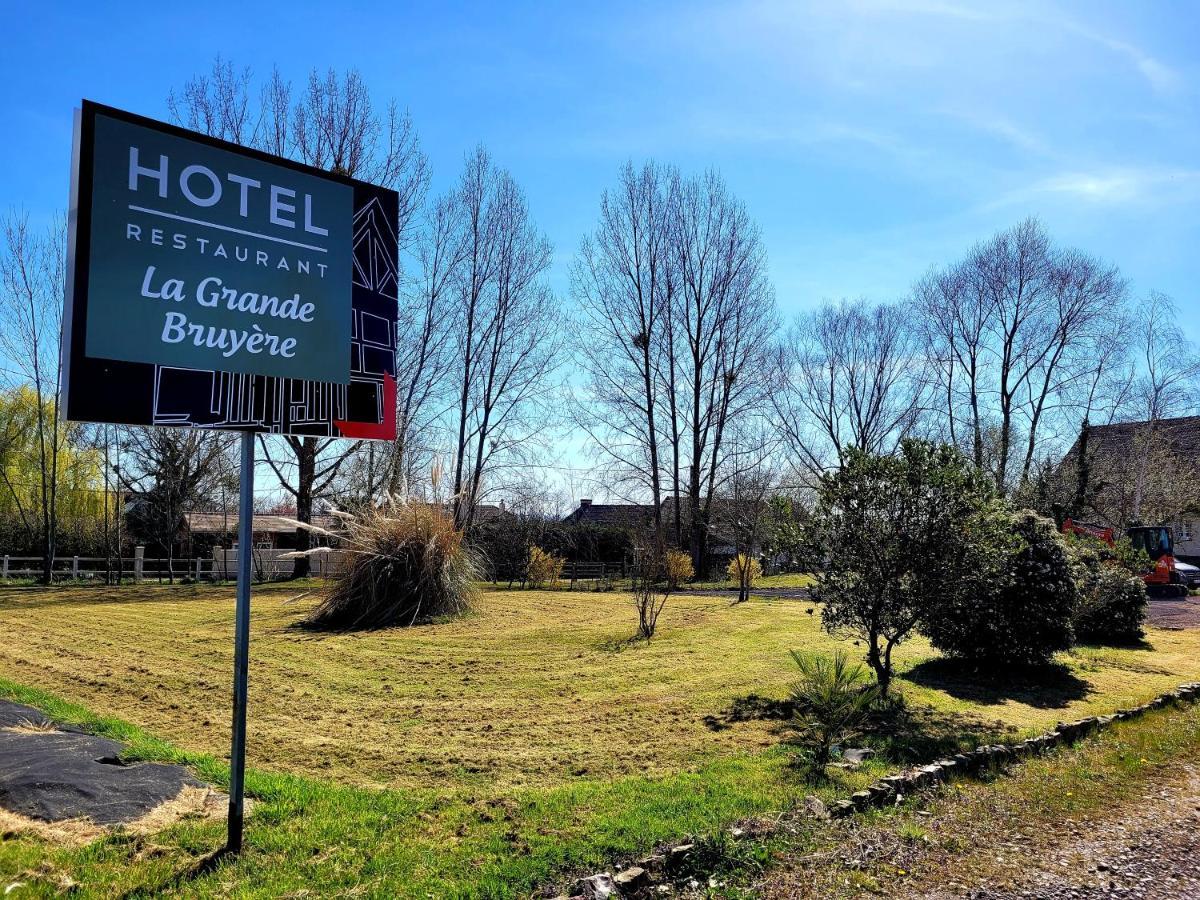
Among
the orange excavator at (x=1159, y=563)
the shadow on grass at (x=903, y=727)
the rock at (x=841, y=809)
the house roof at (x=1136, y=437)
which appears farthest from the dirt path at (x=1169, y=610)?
the house roof at (x=1136, y=437)

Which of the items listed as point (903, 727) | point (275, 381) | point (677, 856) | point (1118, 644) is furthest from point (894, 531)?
point (1118, 644)

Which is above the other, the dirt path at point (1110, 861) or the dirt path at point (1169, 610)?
the dirt path at point (1110, 861)

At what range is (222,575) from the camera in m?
26.6

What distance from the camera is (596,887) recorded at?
326cm

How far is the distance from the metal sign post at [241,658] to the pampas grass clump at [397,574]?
27.8 ft

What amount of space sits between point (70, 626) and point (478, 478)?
15130mm

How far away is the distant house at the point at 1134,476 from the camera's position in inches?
1241

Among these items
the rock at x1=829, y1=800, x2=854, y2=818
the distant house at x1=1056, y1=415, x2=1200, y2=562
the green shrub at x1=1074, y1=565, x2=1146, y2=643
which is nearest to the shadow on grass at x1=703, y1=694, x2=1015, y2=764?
the rock at x1=829, y1=800, x2=854, y2=818

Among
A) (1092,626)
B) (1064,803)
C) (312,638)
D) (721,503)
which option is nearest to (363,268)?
(1064,803)

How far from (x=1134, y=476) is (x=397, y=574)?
32.6 m

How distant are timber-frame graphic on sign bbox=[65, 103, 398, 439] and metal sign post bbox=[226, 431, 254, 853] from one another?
0.23 m

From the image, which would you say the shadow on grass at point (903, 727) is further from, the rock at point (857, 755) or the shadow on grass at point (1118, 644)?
the shadow on grass at point (1118, 644)

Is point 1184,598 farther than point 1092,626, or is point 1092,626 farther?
point 1184,598

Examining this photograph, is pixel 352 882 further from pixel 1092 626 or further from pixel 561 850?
pixel 1092 626
